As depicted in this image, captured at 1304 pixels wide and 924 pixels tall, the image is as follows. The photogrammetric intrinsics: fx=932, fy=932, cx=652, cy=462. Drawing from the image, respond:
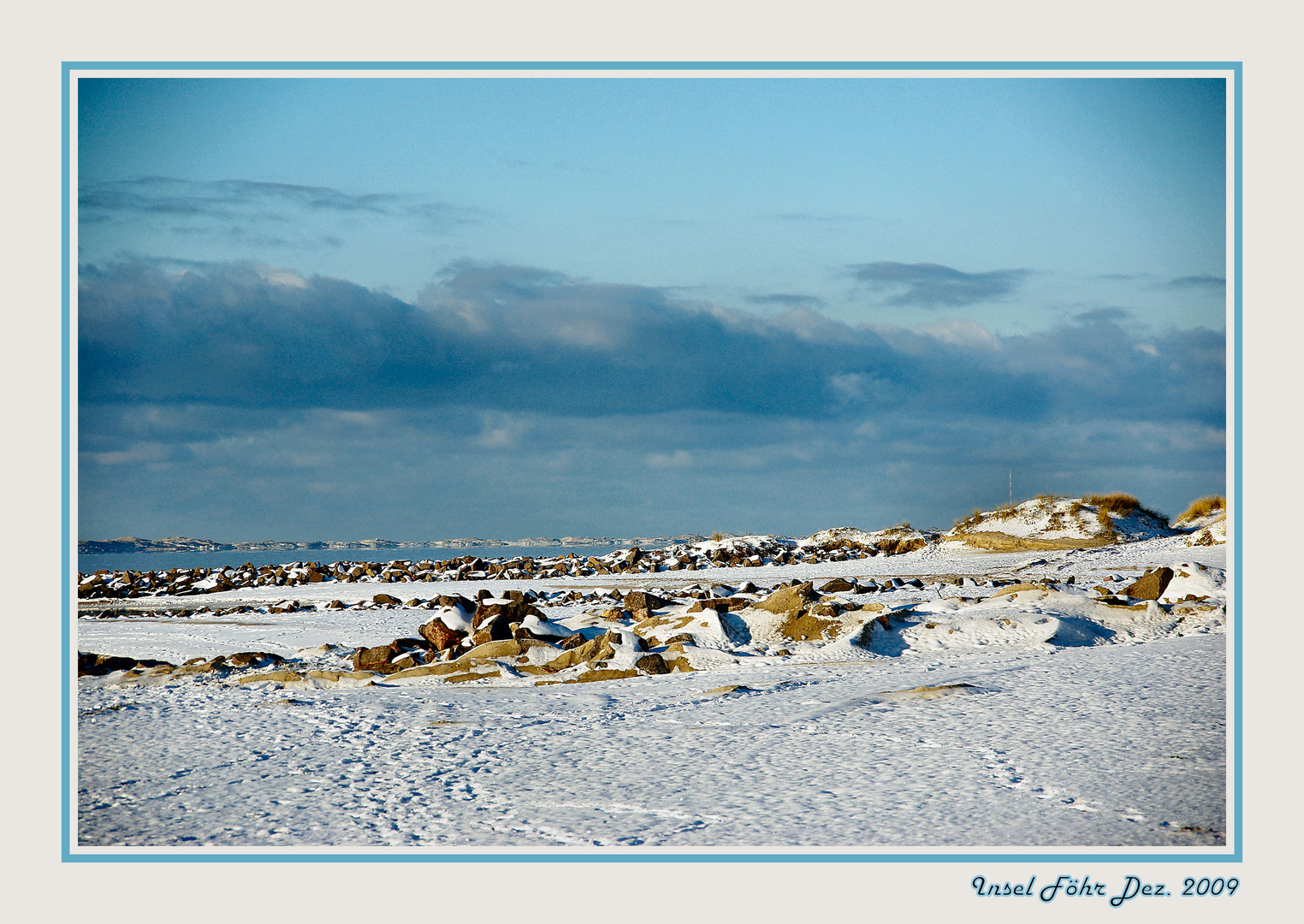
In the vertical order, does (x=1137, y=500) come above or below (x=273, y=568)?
above

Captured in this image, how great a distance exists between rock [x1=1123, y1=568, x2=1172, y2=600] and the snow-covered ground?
0.60m

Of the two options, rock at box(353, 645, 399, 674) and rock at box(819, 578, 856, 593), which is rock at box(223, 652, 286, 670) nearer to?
rock at box(353, 645, 399, 674)

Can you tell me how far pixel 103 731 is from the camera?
538cm

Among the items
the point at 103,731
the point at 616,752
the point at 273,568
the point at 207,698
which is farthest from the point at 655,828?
the point at 273,568

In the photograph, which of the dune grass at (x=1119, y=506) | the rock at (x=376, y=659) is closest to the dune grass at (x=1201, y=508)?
the dune grass at (x=1119, y=506)

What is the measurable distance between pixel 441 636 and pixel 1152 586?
6.73 metres

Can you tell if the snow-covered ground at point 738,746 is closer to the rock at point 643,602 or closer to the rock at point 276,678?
the rock at point 276,678

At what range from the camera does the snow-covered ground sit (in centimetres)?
376

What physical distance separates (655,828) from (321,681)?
404 centimetres

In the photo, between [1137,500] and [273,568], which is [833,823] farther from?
[1137,500]

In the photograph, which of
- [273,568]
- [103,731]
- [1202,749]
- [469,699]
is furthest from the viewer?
[273,568]
